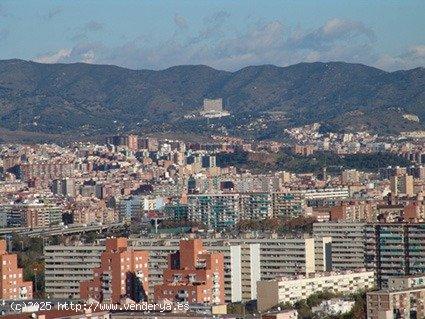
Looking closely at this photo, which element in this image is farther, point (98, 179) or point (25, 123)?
point (25, 123)

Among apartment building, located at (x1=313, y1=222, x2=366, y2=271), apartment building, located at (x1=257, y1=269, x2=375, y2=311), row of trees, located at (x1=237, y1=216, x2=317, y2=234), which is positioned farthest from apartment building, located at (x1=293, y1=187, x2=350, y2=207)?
apartment building, located at (x1=257, y1=269, x2=375, y2=311)

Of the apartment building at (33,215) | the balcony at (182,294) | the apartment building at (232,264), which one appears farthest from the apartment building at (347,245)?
the apartment building at (33,215)

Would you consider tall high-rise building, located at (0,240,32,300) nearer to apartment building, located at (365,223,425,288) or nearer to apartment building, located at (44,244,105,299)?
apartment building, located at (44,244,105,299)

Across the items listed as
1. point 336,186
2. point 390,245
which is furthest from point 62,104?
point 390,245

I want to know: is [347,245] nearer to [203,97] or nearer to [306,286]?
[306,286]

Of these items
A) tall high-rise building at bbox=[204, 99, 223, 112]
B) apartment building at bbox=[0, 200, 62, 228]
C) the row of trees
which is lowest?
the row of trees

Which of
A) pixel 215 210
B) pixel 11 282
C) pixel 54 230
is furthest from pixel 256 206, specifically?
pixel 11 282

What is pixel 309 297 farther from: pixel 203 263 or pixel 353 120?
pixel 353 120
